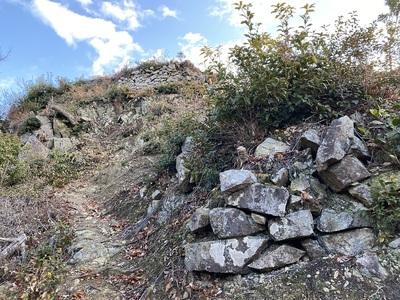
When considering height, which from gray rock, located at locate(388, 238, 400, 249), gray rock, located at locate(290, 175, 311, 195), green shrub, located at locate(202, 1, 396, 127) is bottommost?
gray rock, located at locate(388, 238, 400, 249)

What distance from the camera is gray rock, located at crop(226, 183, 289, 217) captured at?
242 cm

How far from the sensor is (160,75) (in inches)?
506

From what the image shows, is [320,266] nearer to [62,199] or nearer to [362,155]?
[362,155]

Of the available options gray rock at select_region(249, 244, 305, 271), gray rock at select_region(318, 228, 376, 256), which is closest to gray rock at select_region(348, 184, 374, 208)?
gray rock at select_region(318, 228, 376, 256)

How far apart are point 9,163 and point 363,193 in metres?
7.65

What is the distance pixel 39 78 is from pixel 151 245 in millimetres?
12975

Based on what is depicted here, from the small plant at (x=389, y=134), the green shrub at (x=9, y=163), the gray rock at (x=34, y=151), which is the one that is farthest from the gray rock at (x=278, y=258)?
the gray rock at (x=34, y=151)

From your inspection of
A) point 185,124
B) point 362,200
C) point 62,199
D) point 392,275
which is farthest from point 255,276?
point 62,199

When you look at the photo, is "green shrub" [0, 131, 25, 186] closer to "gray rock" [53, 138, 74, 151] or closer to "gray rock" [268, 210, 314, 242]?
"gray rock" [53, 138, 74, 151]

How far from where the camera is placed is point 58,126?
987 cm

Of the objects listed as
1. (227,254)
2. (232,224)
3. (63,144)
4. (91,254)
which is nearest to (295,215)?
(232,224)

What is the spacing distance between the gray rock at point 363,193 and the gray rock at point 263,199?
0.59 m

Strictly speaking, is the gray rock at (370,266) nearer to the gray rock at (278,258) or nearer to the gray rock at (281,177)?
the gray rock at (278,258)

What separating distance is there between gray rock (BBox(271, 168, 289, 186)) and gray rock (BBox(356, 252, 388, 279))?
884 mm
